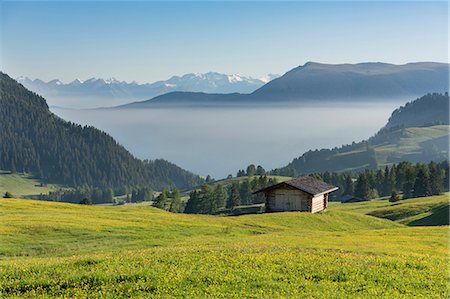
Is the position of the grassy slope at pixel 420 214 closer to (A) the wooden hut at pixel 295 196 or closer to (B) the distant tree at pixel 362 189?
(A) the wooden hut at pixel 295 196

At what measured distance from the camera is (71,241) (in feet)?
135

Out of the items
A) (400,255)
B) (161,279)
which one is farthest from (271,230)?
(161,279)

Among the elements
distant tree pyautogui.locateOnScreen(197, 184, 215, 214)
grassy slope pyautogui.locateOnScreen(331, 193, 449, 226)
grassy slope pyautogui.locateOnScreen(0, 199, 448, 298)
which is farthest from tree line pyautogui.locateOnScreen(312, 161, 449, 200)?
grassy slope pyautogui.locateOnScreen(0, 199, 448, 298)

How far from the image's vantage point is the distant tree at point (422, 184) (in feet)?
483

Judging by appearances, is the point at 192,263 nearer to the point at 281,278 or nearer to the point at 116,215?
the point at 281,278

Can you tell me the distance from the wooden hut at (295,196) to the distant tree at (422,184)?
79.2 m

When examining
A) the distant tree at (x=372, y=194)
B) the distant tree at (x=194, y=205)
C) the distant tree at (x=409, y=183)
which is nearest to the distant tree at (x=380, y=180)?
the distant tree at (x=372, y=194)

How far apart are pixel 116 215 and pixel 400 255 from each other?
37196 mm

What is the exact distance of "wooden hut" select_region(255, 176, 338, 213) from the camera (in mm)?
75375

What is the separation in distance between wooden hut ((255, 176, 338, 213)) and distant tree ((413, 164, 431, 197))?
7916cm

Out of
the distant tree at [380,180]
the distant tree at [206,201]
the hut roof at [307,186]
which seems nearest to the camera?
the hut roof at [307,186]

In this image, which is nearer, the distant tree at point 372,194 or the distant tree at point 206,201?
the distant tree at point 372,194

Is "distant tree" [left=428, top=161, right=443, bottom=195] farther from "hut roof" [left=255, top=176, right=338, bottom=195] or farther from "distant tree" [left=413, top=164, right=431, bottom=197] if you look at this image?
"hut roof" [left=255, top=176, right=338, bottom=195]

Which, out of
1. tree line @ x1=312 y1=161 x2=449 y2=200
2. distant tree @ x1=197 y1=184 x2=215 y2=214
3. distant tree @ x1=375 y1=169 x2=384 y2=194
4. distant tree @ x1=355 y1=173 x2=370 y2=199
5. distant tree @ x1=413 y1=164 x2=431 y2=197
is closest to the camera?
distant tree @ x1=413 y1=164 x2=431 y2=197
